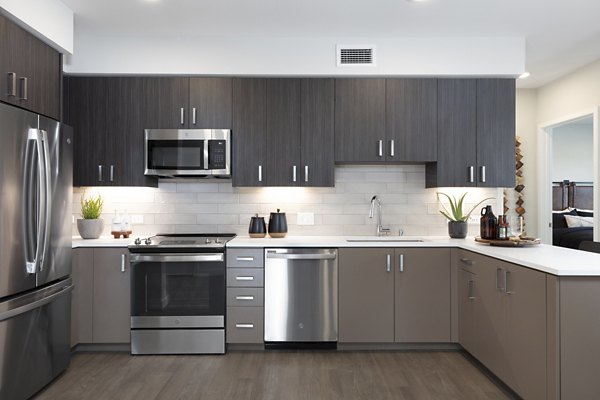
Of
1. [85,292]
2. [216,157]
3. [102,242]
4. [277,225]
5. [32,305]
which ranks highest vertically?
[216,157]

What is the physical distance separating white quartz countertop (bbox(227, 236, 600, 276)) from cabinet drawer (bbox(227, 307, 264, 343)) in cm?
52

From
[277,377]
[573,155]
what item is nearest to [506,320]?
[277,377]

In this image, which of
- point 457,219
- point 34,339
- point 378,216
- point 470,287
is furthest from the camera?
point 378,216

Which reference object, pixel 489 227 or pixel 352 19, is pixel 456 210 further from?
pixel 352 19

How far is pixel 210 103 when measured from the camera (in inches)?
149

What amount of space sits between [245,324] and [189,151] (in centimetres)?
151

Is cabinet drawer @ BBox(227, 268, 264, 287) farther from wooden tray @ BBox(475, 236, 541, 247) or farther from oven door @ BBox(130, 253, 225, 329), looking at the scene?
wooden tray @ BBox(475, 236, 541, 247)

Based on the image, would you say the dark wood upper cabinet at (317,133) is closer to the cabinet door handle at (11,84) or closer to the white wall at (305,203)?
the white wall at (305,203)

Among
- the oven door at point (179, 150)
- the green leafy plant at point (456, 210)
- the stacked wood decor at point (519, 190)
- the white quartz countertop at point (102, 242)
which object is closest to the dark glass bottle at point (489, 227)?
the green leafy plant at point (456, 210)

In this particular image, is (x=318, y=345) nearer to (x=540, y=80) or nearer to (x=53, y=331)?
(x=53, y=331)

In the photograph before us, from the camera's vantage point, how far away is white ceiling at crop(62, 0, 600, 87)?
311cm

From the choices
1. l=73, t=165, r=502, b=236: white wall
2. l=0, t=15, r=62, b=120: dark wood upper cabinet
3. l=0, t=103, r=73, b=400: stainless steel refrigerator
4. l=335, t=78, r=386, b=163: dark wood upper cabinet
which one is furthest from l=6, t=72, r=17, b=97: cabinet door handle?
l=335, t=78, r=386, b=163: dark wood upper cabinet

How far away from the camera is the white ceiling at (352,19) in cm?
311

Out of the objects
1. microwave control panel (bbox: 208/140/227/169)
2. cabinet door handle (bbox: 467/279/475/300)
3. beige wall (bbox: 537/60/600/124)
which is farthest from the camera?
beige wall (bbox: 537/60/600/124)
